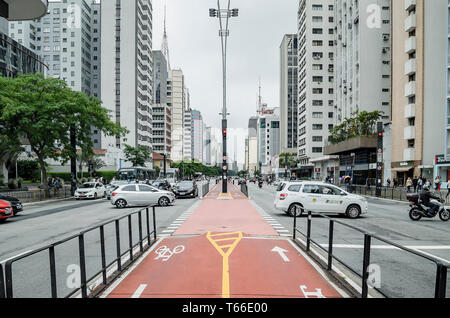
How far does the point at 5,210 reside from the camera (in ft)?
49.8

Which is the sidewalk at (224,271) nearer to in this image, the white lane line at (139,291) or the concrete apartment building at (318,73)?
the white lane line at (139,291)

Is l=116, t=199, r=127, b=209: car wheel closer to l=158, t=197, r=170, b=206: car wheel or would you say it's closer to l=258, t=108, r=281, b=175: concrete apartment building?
l=158, t=197, r=170, b=206: car wheel

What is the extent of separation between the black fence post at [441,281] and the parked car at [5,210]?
55.1 ft

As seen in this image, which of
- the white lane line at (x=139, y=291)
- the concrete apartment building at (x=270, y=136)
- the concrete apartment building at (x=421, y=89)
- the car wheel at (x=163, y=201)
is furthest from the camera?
the concrete apartment building at (x=270, y=136)

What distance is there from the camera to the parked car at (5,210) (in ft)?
49.4

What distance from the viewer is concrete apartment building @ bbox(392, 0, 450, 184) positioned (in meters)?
37.9

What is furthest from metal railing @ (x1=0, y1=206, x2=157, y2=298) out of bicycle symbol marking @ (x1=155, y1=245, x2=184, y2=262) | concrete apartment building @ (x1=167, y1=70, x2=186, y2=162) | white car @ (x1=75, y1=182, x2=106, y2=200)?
concrete apartment building @ (x1=167, y1=70, x2=186, y2=162)

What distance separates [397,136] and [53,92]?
1631 inches

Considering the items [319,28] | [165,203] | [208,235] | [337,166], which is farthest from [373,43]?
[208,235]

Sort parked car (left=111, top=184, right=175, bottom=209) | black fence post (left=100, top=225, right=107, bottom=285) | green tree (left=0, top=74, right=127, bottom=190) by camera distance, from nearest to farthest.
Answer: black fence post (left=100, top=225, right=107, bottom=285)
parked car (left=111, top=184, right=175, bottom=209)
green tree (left=0, top=74, right=127, bottom=190)

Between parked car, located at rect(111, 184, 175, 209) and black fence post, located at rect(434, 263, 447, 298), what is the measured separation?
1958 centimetres

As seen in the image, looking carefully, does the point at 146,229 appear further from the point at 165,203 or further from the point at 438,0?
the point at 438,0

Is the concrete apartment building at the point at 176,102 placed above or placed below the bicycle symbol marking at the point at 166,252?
above

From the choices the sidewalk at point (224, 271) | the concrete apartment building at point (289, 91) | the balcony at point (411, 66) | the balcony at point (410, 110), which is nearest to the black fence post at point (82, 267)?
the sidewalk at point (224, 271)
